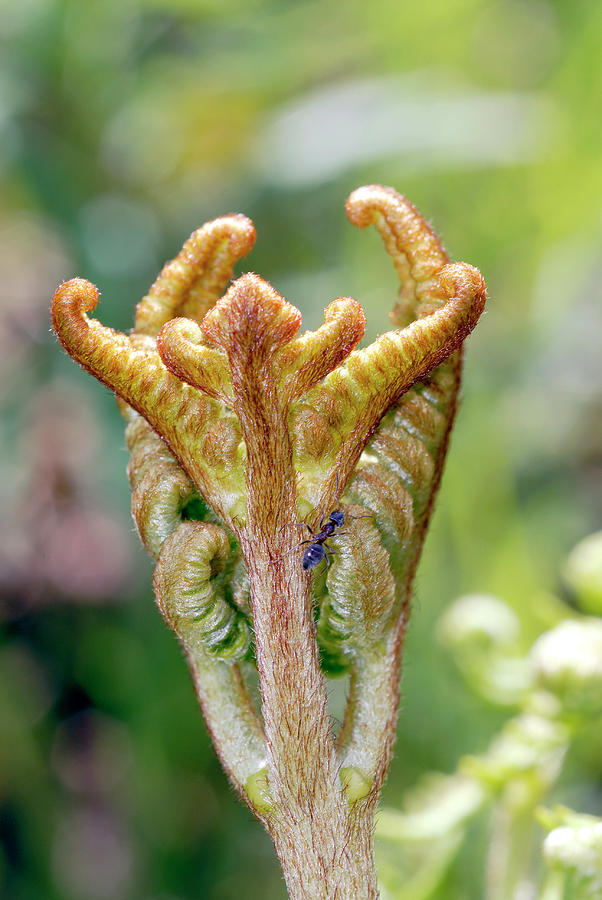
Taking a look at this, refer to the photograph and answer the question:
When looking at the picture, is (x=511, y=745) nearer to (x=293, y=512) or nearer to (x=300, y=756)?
(x=300, y=756)

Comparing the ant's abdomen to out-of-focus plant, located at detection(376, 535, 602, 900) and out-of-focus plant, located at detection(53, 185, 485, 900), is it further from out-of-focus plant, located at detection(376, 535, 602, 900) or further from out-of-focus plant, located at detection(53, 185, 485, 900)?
out-of-focus plant, located at detection(376, 535, 602, 900)

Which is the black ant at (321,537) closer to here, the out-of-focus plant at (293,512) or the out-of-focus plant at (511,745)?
the out-of-focus plant at (293,512)

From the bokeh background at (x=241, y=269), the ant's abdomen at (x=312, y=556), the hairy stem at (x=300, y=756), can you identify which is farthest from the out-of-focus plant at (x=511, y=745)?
the bokeh background at (x=241, y=269)

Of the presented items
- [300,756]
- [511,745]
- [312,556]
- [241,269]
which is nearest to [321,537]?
[312,556]

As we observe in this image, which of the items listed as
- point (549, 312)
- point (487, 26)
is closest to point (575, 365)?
point (549, 312)

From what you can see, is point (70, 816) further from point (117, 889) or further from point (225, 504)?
point (225, 504)

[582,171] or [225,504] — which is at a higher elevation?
[582,171]
